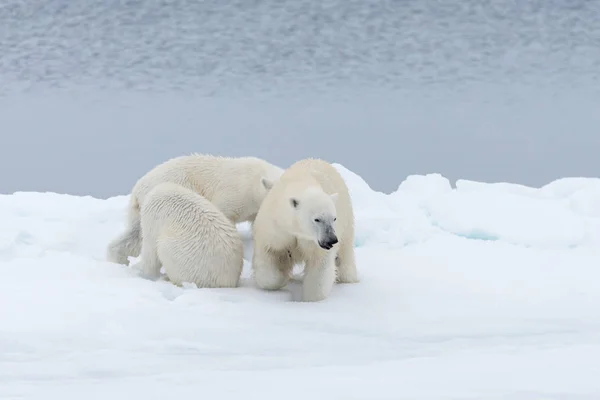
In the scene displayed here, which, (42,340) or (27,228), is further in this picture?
(27,228)

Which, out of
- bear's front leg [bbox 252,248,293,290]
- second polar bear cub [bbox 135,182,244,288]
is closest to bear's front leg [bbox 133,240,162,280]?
second polar bear cub [bbox 135,182,244,288]

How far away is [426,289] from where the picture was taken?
5117 mm

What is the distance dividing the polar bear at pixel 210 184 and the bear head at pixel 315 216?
1224 millimetres

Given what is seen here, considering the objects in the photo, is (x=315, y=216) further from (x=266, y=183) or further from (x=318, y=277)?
(x=266, y=183)

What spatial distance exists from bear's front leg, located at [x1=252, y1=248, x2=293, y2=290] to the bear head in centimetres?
40

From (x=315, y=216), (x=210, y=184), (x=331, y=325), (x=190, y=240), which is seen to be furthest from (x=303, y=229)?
(x=210, y=184)

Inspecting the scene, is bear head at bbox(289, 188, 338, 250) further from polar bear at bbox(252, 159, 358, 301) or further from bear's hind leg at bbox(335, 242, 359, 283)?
bear's hind leg at bbox(335, 242, 359, 283)

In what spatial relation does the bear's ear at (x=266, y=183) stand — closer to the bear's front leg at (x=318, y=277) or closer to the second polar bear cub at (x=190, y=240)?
the second polar bear cub at (x=190, y=240)

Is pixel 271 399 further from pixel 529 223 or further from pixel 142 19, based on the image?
pixel 142 19

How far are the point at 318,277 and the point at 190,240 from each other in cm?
86

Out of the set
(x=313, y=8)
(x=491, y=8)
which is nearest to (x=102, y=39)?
(x=313, y=8)

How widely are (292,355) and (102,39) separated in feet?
71.7

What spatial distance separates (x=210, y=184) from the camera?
5.77 metres

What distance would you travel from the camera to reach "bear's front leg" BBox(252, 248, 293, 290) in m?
4.69
